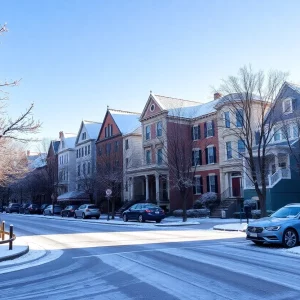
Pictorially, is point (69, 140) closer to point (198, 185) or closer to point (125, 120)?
point (125, 120)

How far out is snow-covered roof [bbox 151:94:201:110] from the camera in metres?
43.6

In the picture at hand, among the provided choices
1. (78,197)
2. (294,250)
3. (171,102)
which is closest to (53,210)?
(78,197)

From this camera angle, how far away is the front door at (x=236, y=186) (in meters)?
37.6

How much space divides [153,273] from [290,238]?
6539 mm

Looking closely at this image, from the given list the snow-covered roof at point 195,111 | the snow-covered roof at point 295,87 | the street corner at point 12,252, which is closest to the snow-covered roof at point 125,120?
the snow-covered roof at point 195,111

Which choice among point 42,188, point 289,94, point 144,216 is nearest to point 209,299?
point 144,216

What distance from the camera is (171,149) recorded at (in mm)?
30922

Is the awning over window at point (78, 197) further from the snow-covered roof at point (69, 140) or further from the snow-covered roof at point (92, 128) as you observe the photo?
→ the snow-covered roof at point (69, 140)

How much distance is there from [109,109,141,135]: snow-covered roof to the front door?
16.7 m

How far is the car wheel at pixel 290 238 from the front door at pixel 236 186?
24327mm

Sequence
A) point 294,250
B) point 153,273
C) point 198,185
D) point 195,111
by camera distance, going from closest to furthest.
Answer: point 153,273, point 294,250, point 198,185, point 195,111

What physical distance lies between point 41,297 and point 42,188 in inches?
2160

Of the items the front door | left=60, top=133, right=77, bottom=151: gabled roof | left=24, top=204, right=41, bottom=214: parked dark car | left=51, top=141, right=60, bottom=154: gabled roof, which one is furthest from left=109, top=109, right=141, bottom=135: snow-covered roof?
left=51, top=141, right=60, bottom=154: gabled roof

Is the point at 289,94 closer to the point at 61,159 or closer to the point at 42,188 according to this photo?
the point at 42,188
